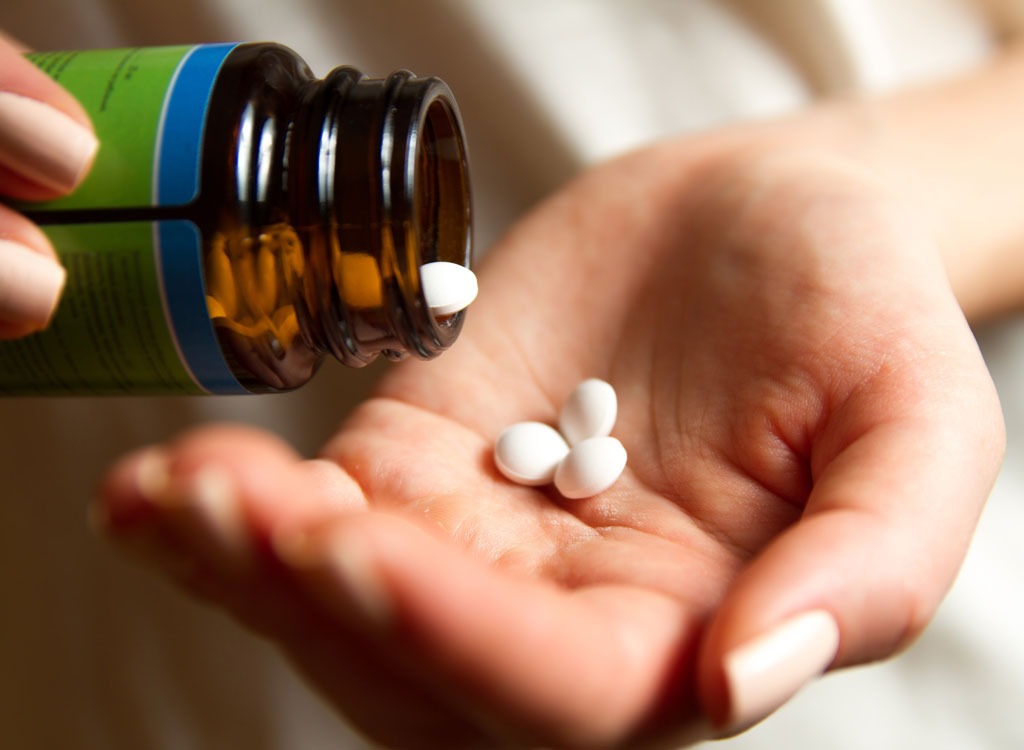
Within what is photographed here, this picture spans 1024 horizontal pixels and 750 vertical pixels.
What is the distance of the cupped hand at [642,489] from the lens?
0.35 metres

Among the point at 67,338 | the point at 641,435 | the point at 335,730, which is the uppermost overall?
the point at 67,338

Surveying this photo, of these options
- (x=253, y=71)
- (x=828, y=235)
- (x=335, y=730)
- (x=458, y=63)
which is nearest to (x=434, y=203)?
(x=253, y=71)

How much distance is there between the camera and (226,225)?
0.47 metres

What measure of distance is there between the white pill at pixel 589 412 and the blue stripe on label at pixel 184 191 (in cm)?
28

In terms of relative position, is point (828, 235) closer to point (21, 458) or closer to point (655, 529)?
point (655, 529)

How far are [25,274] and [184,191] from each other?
0.31ft

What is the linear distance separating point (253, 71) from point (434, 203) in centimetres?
16

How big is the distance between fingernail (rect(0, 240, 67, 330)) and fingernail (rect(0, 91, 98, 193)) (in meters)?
0.04

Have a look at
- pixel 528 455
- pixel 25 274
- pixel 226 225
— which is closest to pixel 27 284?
pixel 25 274

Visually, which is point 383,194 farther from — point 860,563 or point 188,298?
point 860,563

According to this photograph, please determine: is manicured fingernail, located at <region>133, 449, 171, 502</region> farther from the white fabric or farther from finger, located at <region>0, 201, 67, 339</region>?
the white fabric

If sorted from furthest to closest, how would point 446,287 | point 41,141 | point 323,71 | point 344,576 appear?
point 323,71, point 446,287, point 41,141, point 344,576

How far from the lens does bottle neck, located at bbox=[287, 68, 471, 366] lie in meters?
0.48

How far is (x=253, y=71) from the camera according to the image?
0.50 meters
